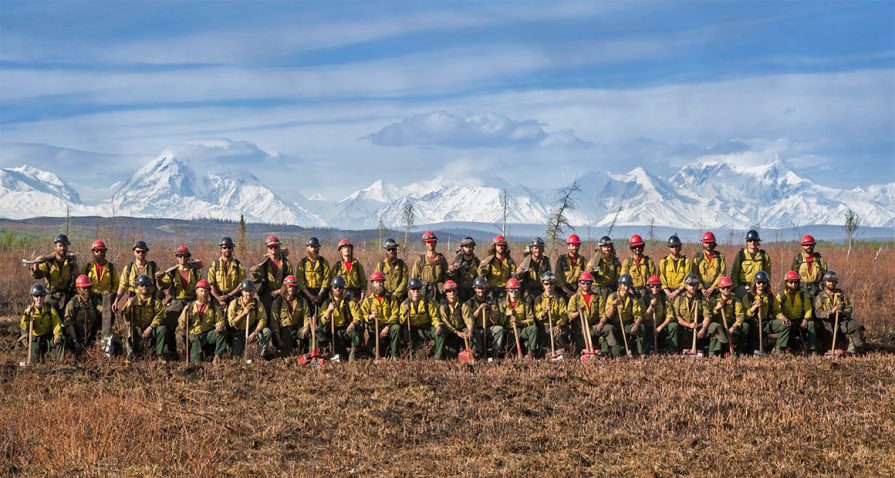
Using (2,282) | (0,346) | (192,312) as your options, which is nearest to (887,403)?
(192,312)

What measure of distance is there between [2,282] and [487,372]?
17.8 meters

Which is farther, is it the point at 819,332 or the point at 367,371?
the point at 819,332

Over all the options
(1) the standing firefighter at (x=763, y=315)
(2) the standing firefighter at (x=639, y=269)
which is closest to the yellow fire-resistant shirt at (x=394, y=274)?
(2) the standing firefighter at (x=639, y=269)

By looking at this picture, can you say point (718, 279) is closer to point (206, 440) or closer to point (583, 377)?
point (583, 377)

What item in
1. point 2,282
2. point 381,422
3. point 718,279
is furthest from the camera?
point 2,282

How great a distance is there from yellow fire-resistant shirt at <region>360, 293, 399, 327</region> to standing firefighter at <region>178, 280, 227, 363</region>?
2869mm

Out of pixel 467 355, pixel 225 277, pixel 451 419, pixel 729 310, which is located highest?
pixel 225 277

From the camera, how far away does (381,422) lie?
37.5 ft

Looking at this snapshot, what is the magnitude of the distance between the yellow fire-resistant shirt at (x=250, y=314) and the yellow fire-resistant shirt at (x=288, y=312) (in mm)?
230

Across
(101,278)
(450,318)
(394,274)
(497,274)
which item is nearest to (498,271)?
(497,274)

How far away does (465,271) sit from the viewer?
17.6 m

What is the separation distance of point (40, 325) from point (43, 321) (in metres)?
0.09

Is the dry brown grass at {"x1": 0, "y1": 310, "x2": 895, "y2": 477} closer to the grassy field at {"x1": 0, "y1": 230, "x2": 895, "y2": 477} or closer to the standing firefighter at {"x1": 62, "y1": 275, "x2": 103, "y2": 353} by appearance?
the grassy field at {"x1": 0, "y1": 230, "x2": 895, "y2": 477}

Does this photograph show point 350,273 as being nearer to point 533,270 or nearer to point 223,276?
point 223,276
